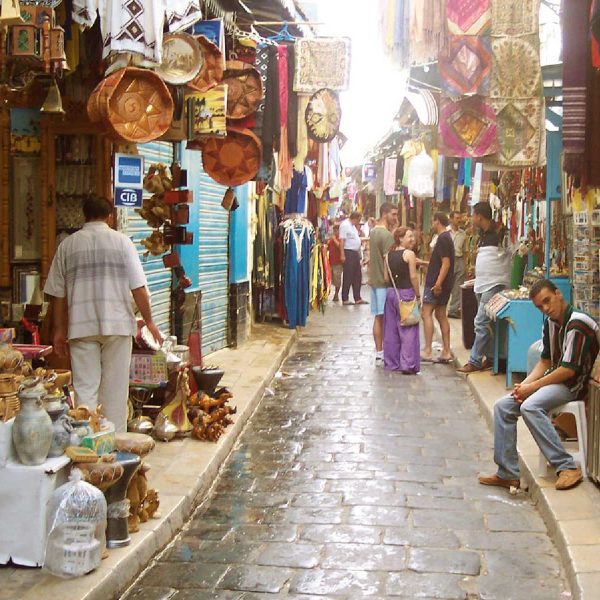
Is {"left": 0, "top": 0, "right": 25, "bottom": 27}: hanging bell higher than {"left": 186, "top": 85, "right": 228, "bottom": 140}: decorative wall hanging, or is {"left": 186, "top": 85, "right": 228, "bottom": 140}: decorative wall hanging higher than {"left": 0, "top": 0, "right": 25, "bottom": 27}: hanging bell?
{"left": 0, "top": 0, "right": 25, "bottom": 27}: hanging bell

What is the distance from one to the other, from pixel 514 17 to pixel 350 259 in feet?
40.4

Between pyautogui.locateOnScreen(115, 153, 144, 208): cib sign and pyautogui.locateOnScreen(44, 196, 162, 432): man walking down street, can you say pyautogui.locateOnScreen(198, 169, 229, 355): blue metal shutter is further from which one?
pyautogui.locateOnScreen(44, 196, 162, 432): man walking down street

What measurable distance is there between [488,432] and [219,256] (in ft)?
17.0

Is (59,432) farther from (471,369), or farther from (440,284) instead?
(440,284)

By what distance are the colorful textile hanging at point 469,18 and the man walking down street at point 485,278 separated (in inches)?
111

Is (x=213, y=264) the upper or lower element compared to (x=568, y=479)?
upper

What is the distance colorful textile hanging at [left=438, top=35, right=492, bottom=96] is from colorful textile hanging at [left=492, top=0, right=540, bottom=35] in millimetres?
186

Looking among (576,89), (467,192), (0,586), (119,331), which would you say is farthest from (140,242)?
(467,192)

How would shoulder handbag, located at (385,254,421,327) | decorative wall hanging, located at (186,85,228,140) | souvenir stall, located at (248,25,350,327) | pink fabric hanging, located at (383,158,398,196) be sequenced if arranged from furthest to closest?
pink fabric hanging, located at (383,158,398,196)
shoulder handbag, located at (385,254,421,327)
souvenir stall, located at (248,25,350,327)
decorative wall hanging, located at (186,85,228,140)

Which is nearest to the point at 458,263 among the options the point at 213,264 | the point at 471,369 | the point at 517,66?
the point at 471,369

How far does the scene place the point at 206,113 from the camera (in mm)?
7836

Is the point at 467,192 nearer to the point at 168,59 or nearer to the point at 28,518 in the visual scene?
the point at 168,59

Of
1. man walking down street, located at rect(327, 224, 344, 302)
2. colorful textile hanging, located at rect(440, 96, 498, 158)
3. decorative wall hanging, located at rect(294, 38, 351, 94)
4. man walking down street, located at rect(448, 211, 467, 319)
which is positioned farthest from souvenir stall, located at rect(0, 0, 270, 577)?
man walking down street, located at rect(327, 224, 344, 302)

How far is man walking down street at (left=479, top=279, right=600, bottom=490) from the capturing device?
610 centimetres
